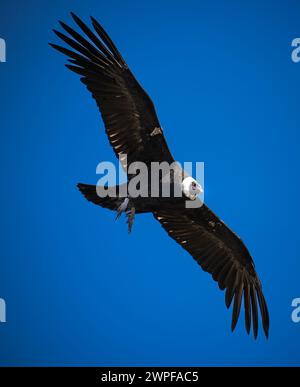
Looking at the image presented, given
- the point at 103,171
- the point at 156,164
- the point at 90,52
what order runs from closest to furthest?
the point at 90,52, the point at 156,164, the point at 103,171

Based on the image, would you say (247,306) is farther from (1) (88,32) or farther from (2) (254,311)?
(1) (88,32)

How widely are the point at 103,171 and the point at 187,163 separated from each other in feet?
4.72

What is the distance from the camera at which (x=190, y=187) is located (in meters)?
8.60

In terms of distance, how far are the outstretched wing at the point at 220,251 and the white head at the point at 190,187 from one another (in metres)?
0.68

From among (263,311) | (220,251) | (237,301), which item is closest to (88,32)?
(220,251)

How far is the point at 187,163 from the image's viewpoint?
9.38m

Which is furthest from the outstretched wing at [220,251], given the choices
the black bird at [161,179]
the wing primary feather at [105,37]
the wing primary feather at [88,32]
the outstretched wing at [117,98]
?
the wing primary feather at [88,32]

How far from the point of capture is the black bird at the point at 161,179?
796cm

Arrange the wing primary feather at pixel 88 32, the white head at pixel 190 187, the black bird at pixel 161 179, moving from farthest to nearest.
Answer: the white head at pixel 190 187
the black bird at pixel 161 179
the wing primary feather at pixel 88 32

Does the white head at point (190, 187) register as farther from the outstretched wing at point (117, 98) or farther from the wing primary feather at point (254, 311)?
the wing primary feather at point (254, 311)

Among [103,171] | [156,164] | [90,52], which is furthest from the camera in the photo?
[103,171]
